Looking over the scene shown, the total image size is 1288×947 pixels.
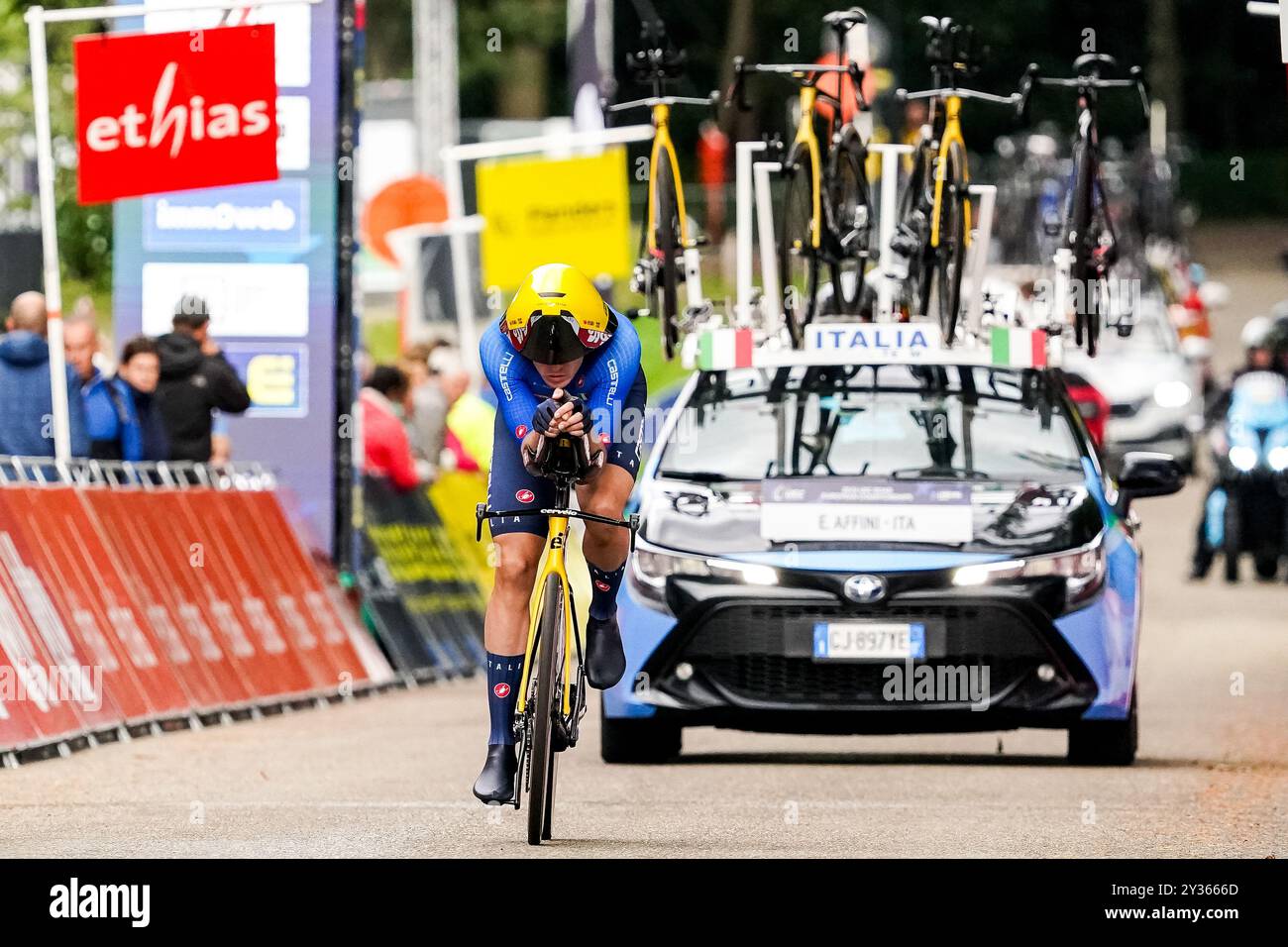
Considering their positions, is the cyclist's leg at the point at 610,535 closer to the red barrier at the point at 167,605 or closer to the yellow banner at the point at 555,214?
the red barrier at the point at 167,605

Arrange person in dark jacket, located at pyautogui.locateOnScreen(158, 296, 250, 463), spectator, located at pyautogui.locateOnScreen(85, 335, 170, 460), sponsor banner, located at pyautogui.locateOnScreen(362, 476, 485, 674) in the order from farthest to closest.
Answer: sponsor banner, located at pyautogui.locateOnScreen(362, 476, 485, 674), person in dark jacket, located at pyautogui.locateOnScreen(158, 296, 250, 463), spectator, located at pyautogui.locateOnScreen(85, 335, 170, 460)

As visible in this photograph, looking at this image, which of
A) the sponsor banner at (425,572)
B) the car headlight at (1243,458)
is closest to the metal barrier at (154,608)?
the sponsor banner at (425,572)

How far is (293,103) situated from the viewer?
63.0ft

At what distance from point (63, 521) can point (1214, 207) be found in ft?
199

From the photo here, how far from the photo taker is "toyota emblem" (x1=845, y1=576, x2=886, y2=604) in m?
12.8

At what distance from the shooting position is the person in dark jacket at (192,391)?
17.4 m

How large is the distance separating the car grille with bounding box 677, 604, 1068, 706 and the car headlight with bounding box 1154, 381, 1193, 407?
22834mm

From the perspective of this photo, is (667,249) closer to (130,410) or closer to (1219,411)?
(130,410)

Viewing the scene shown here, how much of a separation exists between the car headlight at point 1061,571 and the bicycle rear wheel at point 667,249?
276 cm

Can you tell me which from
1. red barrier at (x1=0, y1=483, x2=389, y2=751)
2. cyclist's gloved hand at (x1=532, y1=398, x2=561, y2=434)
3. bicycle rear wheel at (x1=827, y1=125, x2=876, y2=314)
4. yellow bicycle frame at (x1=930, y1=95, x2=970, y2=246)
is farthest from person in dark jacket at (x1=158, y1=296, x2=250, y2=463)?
cyclist's gloved hand at (x1=532, y1=398, x2=561, y2=434)

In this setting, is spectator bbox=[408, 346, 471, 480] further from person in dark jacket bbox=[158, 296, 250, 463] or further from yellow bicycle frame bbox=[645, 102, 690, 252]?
yellow bicycle frame bbox=[645, 102, 690, 252]

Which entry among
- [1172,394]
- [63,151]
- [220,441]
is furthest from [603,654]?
[1172,394]

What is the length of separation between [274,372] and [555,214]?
6270 millimetres

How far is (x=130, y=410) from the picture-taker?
55.8 feet
